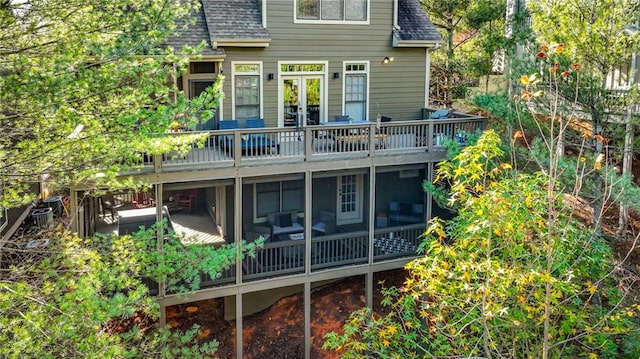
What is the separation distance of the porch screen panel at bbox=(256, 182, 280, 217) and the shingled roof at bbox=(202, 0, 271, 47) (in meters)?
3.82

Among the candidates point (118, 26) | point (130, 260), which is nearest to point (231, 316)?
point (130, 260)

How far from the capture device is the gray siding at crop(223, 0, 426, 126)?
13.7 metres

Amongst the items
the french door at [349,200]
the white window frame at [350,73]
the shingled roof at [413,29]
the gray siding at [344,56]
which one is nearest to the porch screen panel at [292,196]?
the french door at [349,200]

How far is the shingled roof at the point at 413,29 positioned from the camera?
14.8 m

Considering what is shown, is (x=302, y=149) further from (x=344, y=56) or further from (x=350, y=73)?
(x=344, y=56)

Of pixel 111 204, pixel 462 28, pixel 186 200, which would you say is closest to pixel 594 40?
pixel 186 200

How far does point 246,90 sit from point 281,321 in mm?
6216

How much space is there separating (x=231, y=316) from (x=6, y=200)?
27.7 feet

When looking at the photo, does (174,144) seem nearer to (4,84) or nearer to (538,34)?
(4,84)

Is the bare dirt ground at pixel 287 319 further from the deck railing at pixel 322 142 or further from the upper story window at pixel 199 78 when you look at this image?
the upper story window at pixel 199 78

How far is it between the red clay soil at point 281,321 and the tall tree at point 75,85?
6.95 m

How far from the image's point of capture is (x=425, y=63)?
1554 cm

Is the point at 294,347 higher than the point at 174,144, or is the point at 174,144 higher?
the point at 174,144

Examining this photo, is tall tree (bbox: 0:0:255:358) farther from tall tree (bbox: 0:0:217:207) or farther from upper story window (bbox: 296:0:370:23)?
upper story window (bbox: 296:0:370:23)
